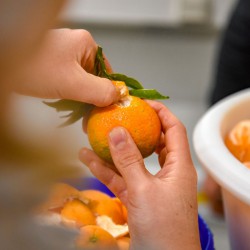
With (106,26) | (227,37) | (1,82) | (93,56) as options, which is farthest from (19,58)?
(106,26)

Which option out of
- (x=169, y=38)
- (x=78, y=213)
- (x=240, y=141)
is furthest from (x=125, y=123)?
(x=169, y=38)

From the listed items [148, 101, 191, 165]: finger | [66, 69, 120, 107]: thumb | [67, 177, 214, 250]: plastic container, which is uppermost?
[66, 69, 120, 107]: thumb

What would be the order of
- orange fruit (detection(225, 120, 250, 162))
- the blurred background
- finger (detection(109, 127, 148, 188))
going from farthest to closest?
the blurred background → orange fruit (detection(225, 120, 250, 162)) → finger (detection(109, 127, 148, 188))

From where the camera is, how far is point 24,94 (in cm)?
35

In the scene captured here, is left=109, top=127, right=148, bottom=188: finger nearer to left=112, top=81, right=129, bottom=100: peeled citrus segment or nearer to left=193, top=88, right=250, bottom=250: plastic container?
left=112, top=81, right=129, bottom=100: peeled citrus segment

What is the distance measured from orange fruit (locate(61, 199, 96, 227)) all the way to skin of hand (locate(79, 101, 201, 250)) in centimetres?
5

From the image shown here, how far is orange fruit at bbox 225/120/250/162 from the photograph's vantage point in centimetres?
73

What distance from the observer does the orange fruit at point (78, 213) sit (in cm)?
51

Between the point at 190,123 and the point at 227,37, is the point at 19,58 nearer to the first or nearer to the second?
the point at 227,37

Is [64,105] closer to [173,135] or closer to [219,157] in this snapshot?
[173,135]

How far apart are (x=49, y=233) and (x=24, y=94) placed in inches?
→ 3.5

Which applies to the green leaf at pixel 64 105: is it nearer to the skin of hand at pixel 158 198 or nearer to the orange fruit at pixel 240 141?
the skin of hand at pixel 158 198

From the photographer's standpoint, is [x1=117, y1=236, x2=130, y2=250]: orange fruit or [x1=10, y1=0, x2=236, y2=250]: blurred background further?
[x1=10, y1=0, x2=236, y2=250]: blurred background

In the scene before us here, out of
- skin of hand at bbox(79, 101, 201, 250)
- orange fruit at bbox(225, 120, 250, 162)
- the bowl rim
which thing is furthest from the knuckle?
orange fruit at bbox(225, 120, 250, 162)
